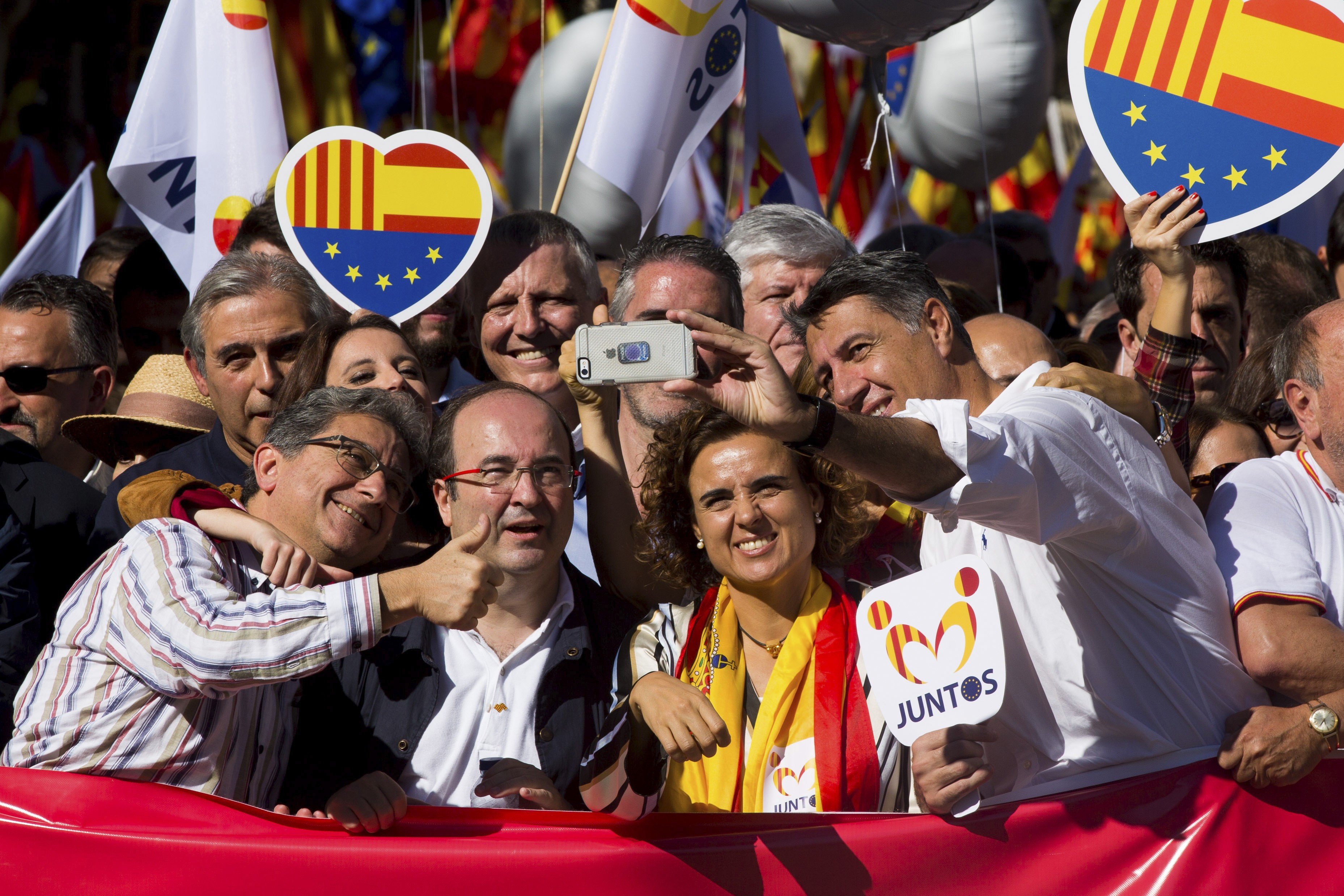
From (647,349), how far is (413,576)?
65 cm

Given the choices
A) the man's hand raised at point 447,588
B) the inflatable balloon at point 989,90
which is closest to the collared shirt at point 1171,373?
the man's hand raised at point 447,588

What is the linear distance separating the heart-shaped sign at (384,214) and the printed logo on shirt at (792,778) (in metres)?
2.18

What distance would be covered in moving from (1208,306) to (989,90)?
3555 mm

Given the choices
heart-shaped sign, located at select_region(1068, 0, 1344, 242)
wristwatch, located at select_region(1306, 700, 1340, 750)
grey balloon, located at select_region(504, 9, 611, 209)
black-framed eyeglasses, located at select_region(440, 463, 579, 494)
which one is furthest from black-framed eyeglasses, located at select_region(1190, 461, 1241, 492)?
grey balloon, located at select_region(504, 9, 611, 209)

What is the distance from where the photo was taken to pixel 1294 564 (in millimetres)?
2803

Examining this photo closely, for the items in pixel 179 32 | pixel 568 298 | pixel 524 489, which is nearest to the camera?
pixel 524 489

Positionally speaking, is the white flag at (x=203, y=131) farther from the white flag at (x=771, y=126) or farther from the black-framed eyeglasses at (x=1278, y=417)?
the black-framed eyeglasses at (x=1278, y=417)

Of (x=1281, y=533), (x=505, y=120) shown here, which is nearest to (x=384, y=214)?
(x=1281, y=533)

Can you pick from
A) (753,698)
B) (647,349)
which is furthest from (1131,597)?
(647,349)

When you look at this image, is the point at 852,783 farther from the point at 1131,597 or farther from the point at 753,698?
the point at 1131,597

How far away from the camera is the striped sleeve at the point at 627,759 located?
8.46ft

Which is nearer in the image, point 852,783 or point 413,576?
point 413,576

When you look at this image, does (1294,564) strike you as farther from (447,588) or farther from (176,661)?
(176,661)

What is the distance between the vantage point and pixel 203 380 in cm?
415
